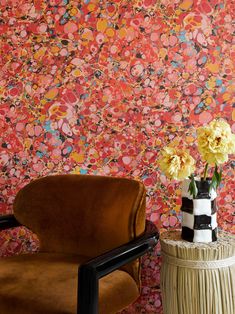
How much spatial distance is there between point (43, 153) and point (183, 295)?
1037 mm

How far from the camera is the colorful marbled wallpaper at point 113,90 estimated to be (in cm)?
225

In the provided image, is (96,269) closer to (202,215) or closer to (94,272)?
(94,272)

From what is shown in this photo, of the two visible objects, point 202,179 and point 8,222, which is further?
point 8,222

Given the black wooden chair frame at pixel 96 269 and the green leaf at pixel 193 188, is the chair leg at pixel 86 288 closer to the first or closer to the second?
the black wooden chair frame at pixel 96 269

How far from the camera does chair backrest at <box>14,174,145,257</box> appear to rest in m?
1.86

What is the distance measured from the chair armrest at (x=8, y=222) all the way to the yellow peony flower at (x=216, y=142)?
94 cm

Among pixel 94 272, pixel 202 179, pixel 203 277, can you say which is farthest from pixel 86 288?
pixel 202 179

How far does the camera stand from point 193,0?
224cm

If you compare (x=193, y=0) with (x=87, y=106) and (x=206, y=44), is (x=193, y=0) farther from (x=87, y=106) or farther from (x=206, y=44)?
(x=87, y=106)

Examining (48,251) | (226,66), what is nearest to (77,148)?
(48,251)

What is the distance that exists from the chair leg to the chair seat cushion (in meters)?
0.10

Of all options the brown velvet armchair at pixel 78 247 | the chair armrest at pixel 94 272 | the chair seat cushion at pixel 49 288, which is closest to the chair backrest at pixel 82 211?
the brown velvet armchair at pixel 78 247

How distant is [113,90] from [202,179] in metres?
0.70

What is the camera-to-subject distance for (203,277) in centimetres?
183
